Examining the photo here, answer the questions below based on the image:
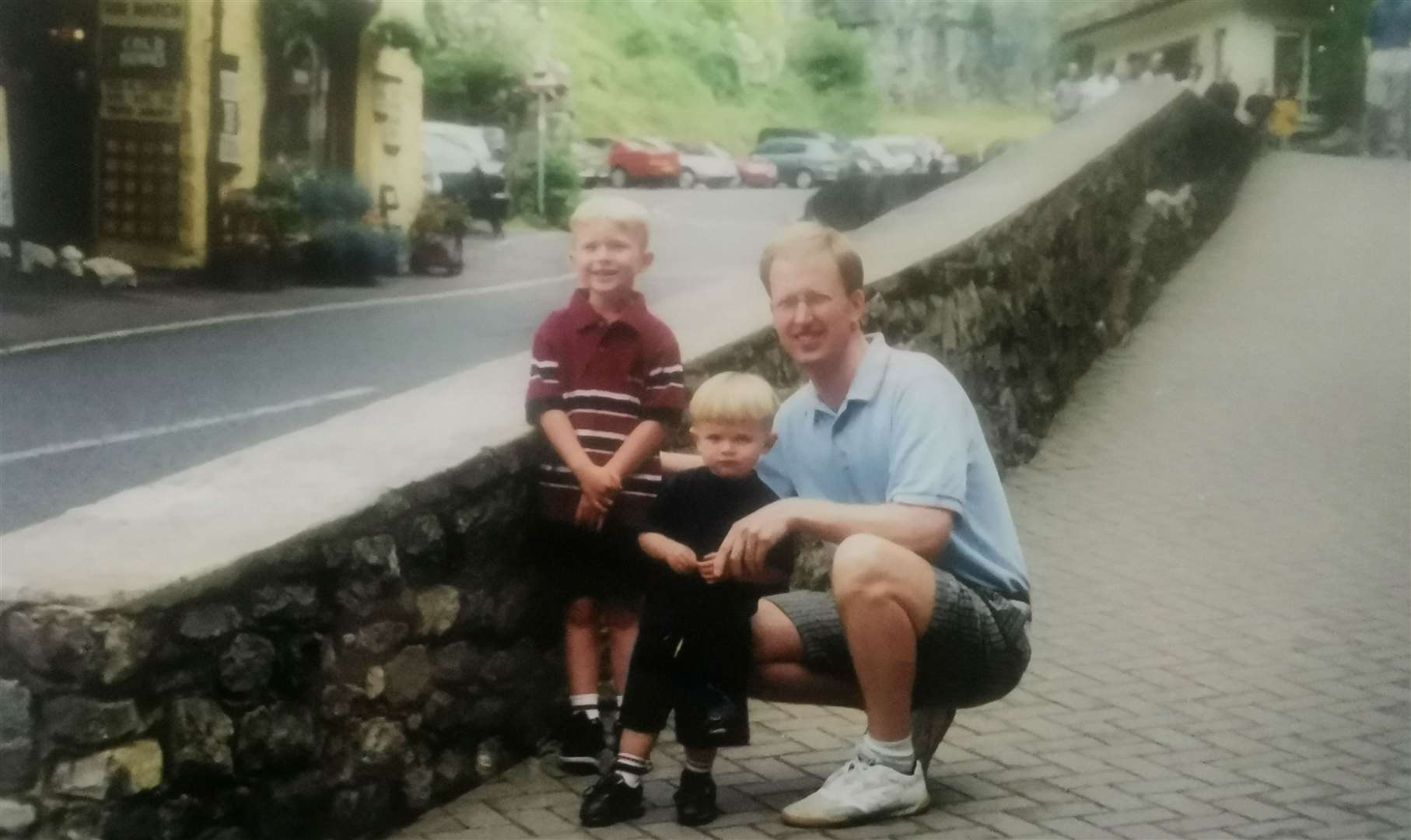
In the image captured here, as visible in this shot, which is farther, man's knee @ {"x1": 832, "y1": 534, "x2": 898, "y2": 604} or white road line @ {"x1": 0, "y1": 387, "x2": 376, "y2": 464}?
white road line @ {"x1": 0, "y1": 387, "x2": 376, "y2": 464}

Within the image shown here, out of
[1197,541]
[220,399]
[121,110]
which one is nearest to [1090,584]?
[1197,541]

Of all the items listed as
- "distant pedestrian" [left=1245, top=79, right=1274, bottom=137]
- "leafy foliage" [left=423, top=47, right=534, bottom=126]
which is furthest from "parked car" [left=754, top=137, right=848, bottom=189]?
"distant pedestrian" [left=1245, top=79, right=1274, bottom=137]

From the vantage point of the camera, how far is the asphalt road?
273 centimetres

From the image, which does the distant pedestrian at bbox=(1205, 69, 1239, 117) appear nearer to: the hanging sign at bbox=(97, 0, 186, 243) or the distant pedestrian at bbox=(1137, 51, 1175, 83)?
the distant pedestrian at bbox=(1137, 51, 1175, 83)

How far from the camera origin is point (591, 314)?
285 cm

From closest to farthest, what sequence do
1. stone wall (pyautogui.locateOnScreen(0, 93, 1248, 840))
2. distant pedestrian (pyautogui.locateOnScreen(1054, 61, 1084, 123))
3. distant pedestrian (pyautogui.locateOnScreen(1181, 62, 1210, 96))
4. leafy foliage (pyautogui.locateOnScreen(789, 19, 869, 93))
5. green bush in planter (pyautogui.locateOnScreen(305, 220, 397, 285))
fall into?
stone wall (pyautogui.locateOnScreen(0, 93, 1248, 840)) < green bush in planter (pyautogui.locateOnScreen(305, 220, 397, 285)) < leafy foliage (pyautogui.locateOnScreen(789, 19, 869, 93)) < distant pedestrian (pyautogui.locateOnScreen(1054, 61, 1084, 123)) < distant pedestrian (pyautogui.locateOnScreen(1181, 62, 1210, 96))

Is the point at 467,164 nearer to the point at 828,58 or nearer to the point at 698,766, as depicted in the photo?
the point at 828,58

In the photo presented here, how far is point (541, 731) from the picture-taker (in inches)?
119

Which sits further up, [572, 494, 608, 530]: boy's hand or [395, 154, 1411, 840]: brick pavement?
[572, 494, 608, 530]: boy's hand

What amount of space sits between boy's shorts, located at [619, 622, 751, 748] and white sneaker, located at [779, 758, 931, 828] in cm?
15

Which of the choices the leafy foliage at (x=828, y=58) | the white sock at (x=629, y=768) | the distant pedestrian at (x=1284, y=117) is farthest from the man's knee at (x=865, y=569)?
the distant pedestrian at (x=1284, y=117)

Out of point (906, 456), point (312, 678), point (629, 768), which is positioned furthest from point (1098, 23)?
point (312, 678)

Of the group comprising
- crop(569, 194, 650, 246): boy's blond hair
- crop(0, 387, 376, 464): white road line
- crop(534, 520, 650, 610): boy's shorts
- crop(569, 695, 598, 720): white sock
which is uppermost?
crop(569, 194, 650, 246): boy's blond hair

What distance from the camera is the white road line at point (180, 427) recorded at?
2.69m
